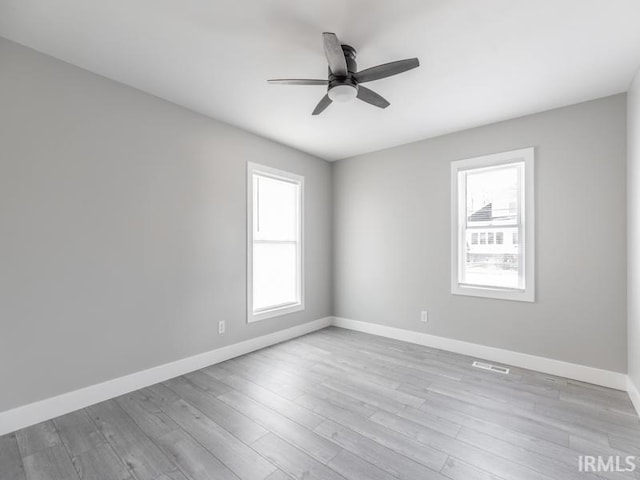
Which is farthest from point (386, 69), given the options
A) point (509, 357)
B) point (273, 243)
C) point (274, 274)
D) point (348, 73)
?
point (509, 357)

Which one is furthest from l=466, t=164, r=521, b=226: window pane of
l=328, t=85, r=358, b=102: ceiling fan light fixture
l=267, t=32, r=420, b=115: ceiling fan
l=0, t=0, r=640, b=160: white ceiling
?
l=328, t=85, r=358, b=102: ceiling fan light fixture

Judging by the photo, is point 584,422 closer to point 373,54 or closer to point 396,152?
point 373,54

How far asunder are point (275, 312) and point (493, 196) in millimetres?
3042

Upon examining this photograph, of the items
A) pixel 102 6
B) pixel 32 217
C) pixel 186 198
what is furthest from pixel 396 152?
pixel 32 217

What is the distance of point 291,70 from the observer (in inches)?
94.6

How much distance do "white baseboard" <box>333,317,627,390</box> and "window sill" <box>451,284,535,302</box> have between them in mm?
579

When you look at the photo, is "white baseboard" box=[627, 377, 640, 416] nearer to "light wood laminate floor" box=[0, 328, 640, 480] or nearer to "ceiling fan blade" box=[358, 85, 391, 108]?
"light wood laminate floor" box=[0, 328, 640, 480]

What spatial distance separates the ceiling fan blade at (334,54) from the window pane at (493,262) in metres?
2.59

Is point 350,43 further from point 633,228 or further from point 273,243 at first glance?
point 633,228

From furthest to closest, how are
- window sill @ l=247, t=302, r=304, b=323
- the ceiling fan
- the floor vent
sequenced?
window sill @ l=247, t=302, r=304, b=323
the floor vent
the ceiling fan

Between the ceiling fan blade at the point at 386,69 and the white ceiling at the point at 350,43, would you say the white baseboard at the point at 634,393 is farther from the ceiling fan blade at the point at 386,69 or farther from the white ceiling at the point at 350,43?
the ceiling fan blade at the point at 386,69

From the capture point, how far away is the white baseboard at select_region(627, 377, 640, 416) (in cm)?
231

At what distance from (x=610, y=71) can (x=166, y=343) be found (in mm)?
4519

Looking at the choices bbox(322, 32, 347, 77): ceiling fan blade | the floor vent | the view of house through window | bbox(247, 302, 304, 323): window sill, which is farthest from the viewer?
bbox(247, 302, 304, 323): window sill
